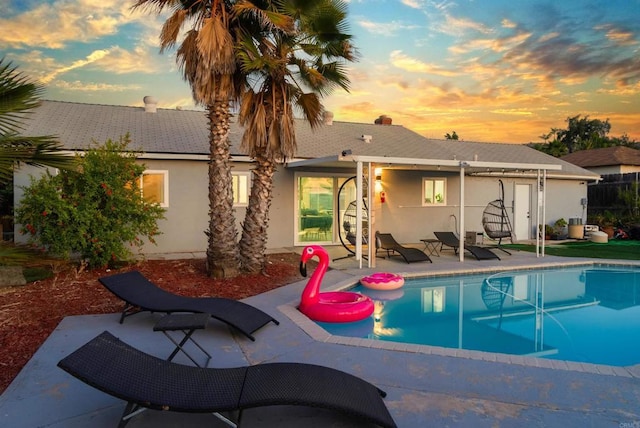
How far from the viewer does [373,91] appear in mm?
17656

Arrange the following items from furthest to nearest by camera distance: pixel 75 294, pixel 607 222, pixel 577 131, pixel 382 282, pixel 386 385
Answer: pixel 577 131
pixel 607 222
pixel 382 282
pixel 75 294
pixel 386 385

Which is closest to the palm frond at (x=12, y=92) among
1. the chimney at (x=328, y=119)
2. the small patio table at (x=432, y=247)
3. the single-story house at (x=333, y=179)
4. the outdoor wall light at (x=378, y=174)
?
Answer: the single-story house at (x=333, y=179)

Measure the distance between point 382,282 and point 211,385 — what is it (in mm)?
6371

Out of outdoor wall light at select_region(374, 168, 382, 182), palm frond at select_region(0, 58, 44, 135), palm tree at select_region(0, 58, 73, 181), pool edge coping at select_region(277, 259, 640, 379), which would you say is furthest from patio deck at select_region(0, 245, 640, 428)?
outdoor wall light at select_region(374, 168, 382, 182)

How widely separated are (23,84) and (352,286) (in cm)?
700

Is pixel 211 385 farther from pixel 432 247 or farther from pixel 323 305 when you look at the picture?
pixel 432 247

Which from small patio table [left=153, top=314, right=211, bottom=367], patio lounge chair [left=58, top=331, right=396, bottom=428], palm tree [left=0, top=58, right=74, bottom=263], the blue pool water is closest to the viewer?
patio lounge chair [left=58, top=331, right=396, bottom=428]

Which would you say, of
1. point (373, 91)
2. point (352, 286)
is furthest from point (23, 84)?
point (373, 91)

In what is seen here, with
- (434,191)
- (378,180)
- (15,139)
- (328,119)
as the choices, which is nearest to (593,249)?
(434,191)

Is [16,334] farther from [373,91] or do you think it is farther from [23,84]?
[373,91]

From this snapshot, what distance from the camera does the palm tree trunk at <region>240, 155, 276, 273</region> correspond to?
949 cm

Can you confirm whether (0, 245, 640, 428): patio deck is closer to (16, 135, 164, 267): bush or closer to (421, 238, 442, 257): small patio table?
(16, 135, 164, 267): bush

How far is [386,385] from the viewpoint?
416 centimetres

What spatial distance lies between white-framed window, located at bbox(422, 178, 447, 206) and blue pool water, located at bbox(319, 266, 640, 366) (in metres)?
5.72
